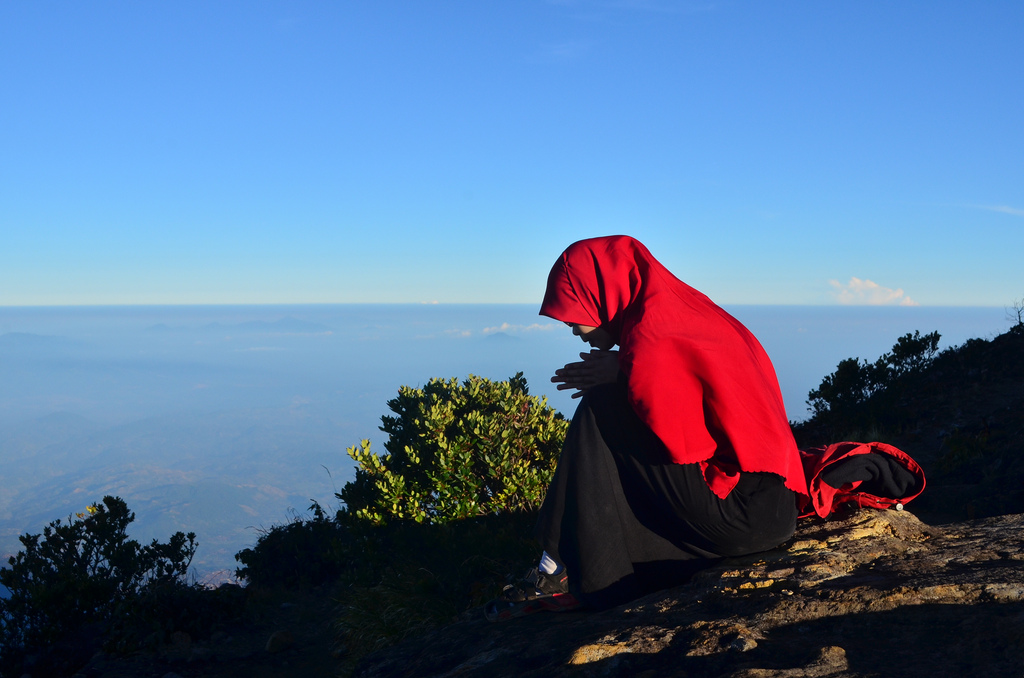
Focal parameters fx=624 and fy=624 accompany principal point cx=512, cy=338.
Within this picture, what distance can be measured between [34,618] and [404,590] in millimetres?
3509

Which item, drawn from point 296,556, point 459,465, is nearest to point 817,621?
point 459,465

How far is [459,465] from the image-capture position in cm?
501

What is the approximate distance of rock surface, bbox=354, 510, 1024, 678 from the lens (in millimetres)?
1654

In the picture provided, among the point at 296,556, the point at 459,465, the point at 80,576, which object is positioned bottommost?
the point at 296,556

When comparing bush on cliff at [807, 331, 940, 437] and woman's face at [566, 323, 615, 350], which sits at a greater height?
woman's face at [566, 323, 615, 350]

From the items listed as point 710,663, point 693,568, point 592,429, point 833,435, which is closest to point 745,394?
point 592,429

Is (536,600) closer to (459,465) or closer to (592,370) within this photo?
(592,370)

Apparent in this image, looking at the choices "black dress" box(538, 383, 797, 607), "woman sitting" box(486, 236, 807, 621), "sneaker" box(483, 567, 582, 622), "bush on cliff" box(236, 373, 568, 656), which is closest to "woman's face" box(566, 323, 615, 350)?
"woman sitting" box(486, 236, 807, 621)

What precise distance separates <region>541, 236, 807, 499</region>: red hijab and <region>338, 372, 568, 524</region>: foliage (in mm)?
2662

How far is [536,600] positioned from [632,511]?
67cm

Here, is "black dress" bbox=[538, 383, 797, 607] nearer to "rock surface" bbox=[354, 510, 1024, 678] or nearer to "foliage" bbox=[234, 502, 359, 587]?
"rock surface" bbox=[354, 510, 1024, 678]

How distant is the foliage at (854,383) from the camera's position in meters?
9.42

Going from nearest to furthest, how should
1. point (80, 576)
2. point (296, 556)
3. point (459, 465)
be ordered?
point (459, 465) < point (80, 576) < point (296, 556)

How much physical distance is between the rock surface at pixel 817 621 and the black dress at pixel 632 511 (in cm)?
14
